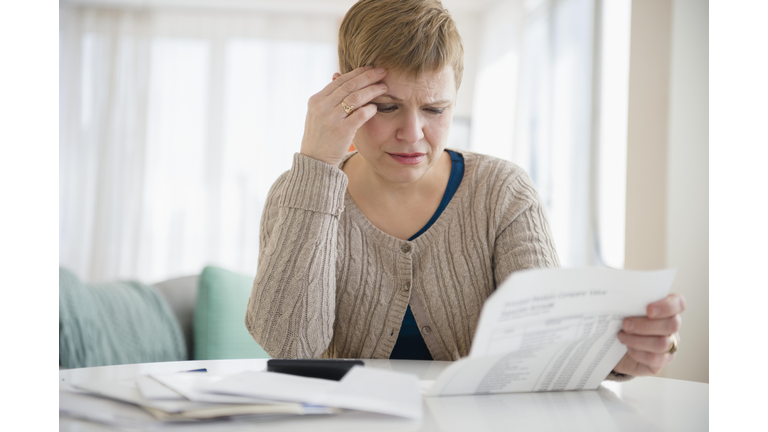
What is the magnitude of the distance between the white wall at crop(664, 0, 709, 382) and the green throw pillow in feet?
4.37

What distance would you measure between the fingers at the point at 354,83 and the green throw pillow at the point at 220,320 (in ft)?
3.77

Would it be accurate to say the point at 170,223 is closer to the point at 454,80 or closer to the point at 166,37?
the point at 166,37

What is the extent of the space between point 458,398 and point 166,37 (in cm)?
382

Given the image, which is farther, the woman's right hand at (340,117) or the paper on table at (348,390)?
the woman's right hand at (340,117)

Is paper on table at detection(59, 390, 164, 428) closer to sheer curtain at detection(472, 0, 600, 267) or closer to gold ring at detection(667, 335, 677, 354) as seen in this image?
gold ring at detection(667, 335, 677, 354)

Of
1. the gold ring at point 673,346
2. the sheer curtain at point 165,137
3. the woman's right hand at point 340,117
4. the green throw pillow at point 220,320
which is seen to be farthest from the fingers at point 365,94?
the sheer curtain at point 165,137

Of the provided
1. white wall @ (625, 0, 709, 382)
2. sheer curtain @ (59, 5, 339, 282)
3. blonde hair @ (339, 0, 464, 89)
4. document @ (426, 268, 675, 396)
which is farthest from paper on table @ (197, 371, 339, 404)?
sheer curtain @ (59, 5, 339, 282)

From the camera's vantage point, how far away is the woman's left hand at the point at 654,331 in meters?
0.53

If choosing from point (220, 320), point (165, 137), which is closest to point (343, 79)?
point (220, 320)

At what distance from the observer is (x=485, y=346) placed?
46 cm

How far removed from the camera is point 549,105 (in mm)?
2791

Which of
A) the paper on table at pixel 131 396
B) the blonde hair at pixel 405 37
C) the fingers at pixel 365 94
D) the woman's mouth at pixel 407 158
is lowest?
the paper on table at pixel 131 396

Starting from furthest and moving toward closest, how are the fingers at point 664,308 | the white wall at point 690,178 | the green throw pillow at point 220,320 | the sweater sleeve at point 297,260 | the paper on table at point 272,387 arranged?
the green throw pillow at point 220,320, the white wall at point 690,178, the sweater sleeve at point 297,260, the fingers at point 664,308, the paper on table at point 272,387

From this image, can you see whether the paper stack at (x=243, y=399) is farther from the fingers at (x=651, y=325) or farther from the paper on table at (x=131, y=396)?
the fingers at (x=651, y=325)
